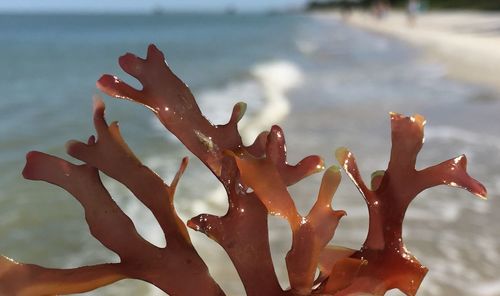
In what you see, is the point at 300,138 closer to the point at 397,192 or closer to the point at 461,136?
the point at 461,136

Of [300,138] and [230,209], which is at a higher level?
[300,138]

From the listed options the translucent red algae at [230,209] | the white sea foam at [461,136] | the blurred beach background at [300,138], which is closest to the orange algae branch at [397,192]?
the translucent red algae at [230,209]

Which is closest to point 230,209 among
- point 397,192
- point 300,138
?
point 397,192

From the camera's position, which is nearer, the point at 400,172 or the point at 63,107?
the point at 400,172

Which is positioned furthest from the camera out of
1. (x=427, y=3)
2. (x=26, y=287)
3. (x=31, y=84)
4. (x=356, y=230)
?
(x=427, y=3)

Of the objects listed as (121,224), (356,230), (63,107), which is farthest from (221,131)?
(63,107)

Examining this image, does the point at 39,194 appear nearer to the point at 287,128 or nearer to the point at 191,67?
the point at 287,128

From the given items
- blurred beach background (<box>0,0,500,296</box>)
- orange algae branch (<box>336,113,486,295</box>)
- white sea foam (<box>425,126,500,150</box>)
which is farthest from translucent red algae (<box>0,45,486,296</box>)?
white sea foam (<box>425,126,500,150</box>)

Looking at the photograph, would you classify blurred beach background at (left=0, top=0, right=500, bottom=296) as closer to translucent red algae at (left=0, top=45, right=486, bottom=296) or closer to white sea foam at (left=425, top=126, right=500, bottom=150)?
white sea foam at (left=425, top=126, right=500, bottom=150)
